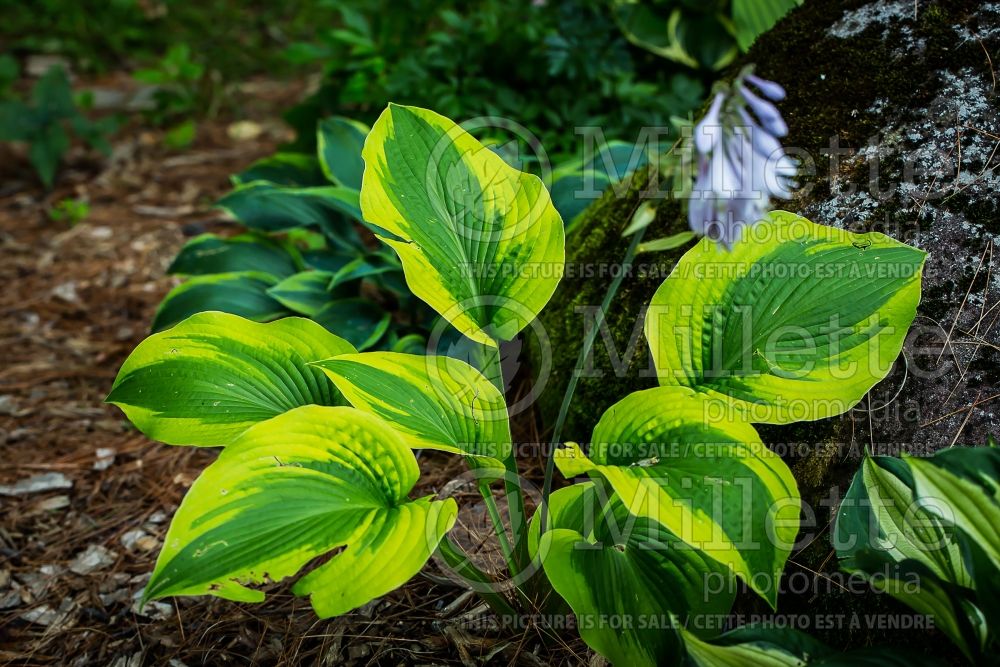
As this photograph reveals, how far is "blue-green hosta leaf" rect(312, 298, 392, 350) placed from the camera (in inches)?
89.3

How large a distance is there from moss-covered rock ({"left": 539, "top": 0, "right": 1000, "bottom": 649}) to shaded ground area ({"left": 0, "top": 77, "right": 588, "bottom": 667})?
0.56 meters

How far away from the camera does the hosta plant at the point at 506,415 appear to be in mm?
1291

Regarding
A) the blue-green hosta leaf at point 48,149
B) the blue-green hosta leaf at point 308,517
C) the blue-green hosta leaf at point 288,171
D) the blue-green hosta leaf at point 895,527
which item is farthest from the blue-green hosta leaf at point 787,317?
the blue-green hosta leaf at point 48,149

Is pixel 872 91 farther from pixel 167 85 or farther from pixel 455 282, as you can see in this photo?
pixel 167 85

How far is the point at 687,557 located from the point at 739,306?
1.60 feet

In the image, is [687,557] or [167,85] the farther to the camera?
[167,85]

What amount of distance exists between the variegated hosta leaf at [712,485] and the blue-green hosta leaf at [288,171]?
1.91 m

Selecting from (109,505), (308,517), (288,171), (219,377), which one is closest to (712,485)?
(308,517)

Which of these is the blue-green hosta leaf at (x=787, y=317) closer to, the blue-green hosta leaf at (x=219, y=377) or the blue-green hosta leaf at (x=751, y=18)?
the blue-green hosta leaf at (x=219, y=377)

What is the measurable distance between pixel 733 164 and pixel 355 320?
145cm

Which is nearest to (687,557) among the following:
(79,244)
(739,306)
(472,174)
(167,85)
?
(739,306)

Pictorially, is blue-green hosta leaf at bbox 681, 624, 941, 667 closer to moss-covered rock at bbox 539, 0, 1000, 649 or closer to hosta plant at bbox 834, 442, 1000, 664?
hosta plant at bbox 834, 442, 1000, 664

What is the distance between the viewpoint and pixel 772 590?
1315 millimetres

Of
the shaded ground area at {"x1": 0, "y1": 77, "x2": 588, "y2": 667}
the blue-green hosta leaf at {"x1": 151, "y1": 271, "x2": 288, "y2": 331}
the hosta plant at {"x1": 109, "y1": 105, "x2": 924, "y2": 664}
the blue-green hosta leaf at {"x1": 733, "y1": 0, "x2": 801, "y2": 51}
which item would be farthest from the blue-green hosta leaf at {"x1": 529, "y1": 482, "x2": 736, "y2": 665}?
the blue-green hosta leaf at {"x1": 733, "y1": 0, "x2": 801, "y2": 51}
